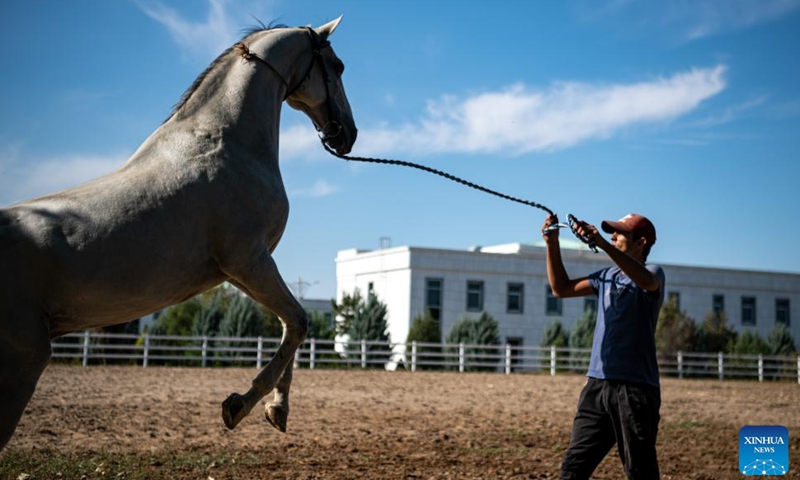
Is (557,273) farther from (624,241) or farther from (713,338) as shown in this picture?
Answer: (713,338)

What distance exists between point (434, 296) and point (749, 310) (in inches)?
877

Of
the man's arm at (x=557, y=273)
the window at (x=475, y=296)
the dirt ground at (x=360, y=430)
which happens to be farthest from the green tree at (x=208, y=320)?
the man's arm at (x=557, y=273)

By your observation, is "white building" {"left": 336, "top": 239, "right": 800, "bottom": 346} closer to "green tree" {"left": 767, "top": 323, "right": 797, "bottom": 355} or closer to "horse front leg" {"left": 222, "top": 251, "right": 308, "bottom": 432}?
"green tree" {"left": 767, "top": 323, "right": 797, "bottom": 355}

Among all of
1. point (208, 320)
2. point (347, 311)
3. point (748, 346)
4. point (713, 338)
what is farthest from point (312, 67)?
point (713, 338)

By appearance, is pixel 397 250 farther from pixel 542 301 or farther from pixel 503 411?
pixel 503 411

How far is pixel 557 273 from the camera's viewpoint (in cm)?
600

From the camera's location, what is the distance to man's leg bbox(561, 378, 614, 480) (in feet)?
18.1

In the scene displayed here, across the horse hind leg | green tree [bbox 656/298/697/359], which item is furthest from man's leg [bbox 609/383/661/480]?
green tree [bbox 656/298/697/359]

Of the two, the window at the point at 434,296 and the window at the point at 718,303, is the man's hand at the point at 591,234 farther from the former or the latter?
the window at the point at 718,303

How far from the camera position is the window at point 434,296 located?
4966 cm

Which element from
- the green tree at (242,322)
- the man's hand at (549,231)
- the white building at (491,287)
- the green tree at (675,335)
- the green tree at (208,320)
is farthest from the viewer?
the white building at (491,287)

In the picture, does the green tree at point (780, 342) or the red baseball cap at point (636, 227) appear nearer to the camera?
the red baseball cap at point (636, 227)

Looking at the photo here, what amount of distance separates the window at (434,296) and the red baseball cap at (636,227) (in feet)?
144

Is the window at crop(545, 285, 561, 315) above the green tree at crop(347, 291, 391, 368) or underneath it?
above
